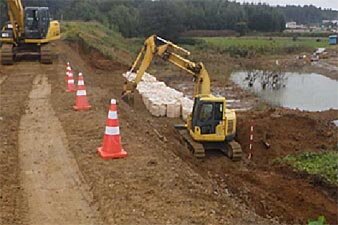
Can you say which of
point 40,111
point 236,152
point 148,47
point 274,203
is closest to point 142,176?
point 274,203

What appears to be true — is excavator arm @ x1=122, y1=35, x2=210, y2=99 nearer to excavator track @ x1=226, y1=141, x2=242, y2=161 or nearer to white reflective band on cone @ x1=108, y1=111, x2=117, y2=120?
excavator track @ x1=226, y1=141, x2=242, y2=161

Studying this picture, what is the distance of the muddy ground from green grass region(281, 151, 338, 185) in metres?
0.31

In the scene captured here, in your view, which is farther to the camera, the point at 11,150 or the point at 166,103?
the point at 166,103

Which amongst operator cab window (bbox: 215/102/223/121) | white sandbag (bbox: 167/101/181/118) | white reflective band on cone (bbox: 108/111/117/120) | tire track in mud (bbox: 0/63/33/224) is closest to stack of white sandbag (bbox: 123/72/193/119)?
white sandbag (bbox: 167/101/181/118)

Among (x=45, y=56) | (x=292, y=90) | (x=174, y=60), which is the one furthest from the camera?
(x=292, y=90)

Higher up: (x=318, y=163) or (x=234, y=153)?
(x=234, y=153)

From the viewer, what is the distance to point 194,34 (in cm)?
7844

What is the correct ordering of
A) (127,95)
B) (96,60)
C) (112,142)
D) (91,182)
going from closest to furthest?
(91,182), (112,142), (127,95), (96,60)

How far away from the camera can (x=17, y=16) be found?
24.6m

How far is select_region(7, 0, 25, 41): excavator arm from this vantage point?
24.1m

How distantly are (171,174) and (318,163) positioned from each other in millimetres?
7334

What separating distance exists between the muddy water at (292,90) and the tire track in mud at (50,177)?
1959 cm

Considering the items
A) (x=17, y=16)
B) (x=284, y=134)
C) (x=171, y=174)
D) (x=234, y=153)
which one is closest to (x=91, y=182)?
(x=171, y=174)

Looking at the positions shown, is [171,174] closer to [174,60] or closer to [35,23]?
[174,60]
